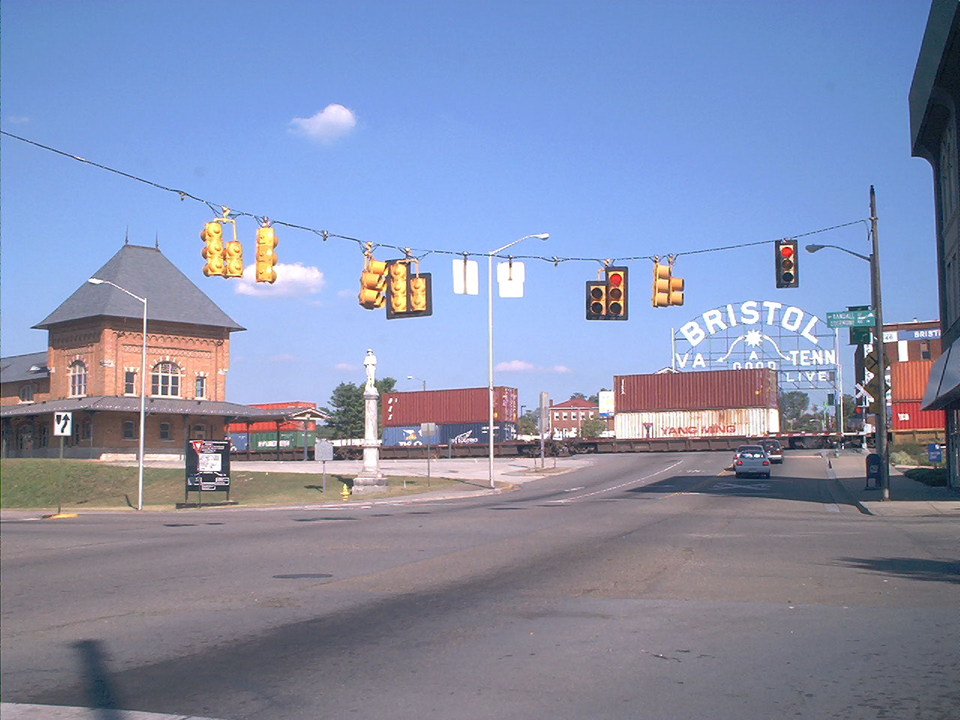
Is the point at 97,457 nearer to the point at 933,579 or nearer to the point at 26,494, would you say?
the point at 26,494

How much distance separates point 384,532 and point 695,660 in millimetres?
12993

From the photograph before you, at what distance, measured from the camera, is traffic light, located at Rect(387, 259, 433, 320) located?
72.2 feet

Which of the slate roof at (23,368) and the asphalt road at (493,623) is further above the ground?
the slate roof at (23,368)

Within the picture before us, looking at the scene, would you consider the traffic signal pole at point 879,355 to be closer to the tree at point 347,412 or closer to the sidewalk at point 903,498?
the sidewalk at point 903,498

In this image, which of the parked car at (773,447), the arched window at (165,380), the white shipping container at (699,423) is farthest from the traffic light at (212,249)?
the white shipping container at (699,423)

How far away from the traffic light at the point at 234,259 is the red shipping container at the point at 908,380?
64374mm

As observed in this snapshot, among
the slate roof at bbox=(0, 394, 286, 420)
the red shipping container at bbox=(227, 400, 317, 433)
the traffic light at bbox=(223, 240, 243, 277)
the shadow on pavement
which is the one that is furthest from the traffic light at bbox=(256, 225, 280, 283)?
the red shipping container at bbox=(227, 400, 317, 433)

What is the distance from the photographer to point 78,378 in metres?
37.5

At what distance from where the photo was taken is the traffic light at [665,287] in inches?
969

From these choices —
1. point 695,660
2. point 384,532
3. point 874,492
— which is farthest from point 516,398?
point 695,660

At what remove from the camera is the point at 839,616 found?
9586 millimetres

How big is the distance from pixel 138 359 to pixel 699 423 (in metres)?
45.8

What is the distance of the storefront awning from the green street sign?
8.60 feet

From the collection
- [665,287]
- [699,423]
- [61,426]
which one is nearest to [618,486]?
[665,287]
